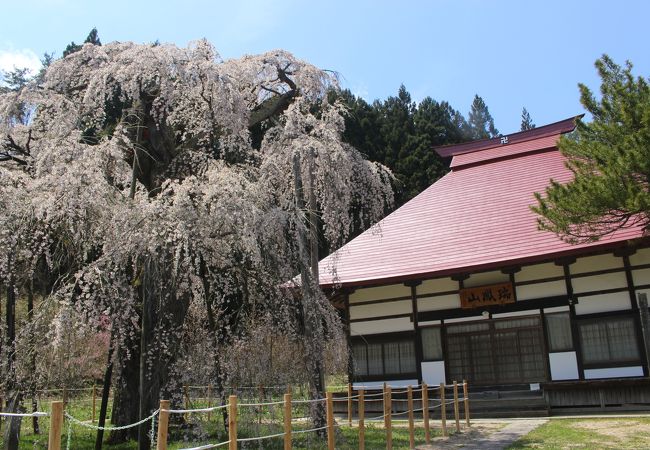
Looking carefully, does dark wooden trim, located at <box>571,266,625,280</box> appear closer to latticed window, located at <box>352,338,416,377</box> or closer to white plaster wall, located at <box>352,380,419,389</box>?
latticed window, located at <box>352,338,416,377</box>

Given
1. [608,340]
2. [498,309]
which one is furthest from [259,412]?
[608,340]

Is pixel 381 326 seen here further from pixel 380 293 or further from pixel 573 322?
pixel 573 322

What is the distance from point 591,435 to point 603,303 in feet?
12.4

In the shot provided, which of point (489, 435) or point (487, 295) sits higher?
point (487, 295)

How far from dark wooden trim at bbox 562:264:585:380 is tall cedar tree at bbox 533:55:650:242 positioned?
83.3 inches

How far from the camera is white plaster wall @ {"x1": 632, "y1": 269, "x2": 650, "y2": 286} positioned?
1089 centimetres

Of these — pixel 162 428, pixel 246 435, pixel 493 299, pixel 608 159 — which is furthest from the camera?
pixel 493 299

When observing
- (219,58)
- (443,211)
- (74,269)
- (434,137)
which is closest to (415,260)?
(443,211)

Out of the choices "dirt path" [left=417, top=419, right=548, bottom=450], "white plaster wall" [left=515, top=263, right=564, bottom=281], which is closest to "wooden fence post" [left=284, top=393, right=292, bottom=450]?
"dirt path" [left=417, top=419, right=548, bottom=450]

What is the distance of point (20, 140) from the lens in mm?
8781

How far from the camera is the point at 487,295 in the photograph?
478 inches

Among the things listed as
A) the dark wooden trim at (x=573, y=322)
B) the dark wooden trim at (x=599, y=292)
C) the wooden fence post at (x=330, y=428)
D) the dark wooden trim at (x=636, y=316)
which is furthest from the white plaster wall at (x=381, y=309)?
the wooden fence post at (x=330, y=428)

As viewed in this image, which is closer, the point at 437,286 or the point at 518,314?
the point at 518,314

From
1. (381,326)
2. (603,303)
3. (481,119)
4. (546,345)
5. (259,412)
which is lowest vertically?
(259,412)
